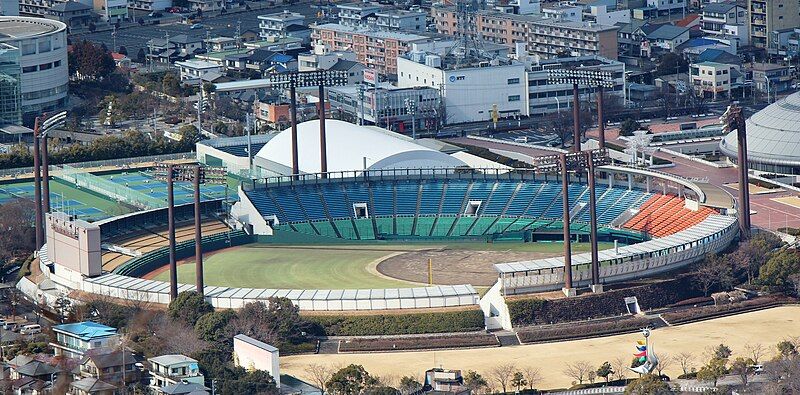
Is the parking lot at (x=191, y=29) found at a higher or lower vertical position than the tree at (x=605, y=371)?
higher

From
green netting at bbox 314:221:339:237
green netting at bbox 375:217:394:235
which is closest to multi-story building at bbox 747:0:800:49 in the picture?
green netting at bbox 375:217:394:235

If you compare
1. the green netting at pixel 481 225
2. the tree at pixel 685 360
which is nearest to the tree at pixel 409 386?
the tree at pixel 685 360

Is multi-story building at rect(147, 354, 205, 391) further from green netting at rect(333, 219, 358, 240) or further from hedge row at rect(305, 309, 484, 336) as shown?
green netting at rect(333, 219, 358, 240)

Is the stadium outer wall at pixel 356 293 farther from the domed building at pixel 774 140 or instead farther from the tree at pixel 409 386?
the domed building at pixel 774 140

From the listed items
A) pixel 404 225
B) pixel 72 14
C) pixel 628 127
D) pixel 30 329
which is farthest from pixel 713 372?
pixel 72 14

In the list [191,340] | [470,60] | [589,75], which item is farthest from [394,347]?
[470,60]
